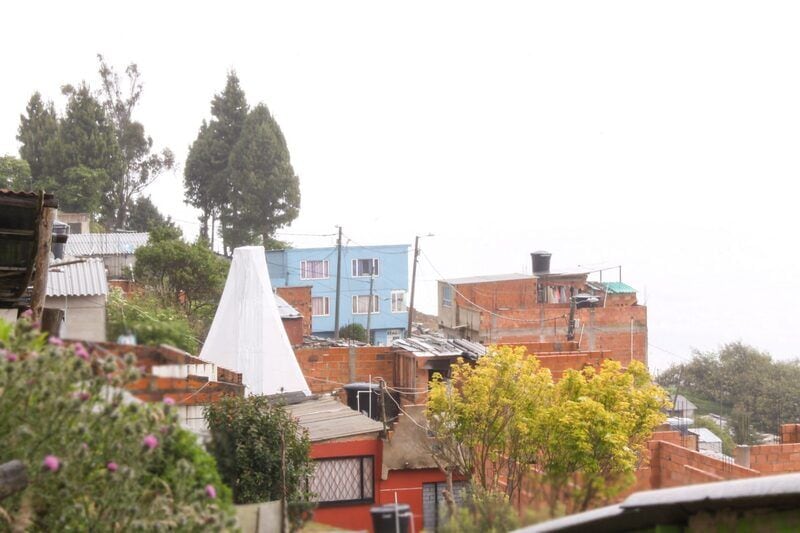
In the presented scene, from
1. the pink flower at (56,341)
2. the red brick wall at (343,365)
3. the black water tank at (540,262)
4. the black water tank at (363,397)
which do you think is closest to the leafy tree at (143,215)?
the black water tank at (540,262)

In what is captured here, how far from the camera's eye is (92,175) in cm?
3669

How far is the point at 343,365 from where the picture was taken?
18.9m

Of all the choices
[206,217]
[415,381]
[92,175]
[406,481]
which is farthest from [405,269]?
[406,481]

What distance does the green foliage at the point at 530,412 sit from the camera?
36.7 ft

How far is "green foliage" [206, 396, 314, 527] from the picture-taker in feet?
12.1

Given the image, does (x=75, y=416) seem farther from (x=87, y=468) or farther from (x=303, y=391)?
(x=303, y=391)

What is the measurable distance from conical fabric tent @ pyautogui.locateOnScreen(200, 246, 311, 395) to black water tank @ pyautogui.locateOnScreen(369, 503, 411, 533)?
682 centimetres

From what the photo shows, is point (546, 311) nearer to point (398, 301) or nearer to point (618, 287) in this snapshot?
point (618, 287)

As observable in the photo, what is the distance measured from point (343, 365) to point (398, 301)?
24226 mm

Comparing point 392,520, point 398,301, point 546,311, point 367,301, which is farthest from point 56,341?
point 398,301

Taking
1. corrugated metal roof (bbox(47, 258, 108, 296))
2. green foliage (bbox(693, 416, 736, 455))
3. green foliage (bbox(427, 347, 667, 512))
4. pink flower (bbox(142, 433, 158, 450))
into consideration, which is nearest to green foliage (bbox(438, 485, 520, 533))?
pink flower (bbox(142, 433, 158, 450))

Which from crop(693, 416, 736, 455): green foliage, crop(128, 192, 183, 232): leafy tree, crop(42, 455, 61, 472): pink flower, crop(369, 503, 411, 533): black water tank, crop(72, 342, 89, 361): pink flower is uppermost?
crop(128, 192, 183, 232): leafy tree

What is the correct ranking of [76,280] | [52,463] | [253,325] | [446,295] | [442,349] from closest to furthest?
1. [52,463]
2. [76,280]
3. [253,325]
4. [442,349]
5. [446,295]

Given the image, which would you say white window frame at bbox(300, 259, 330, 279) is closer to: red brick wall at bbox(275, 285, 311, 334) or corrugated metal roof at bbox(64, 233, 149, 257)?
corrugated metal roof at bbox(64, 233, 149, 257)
